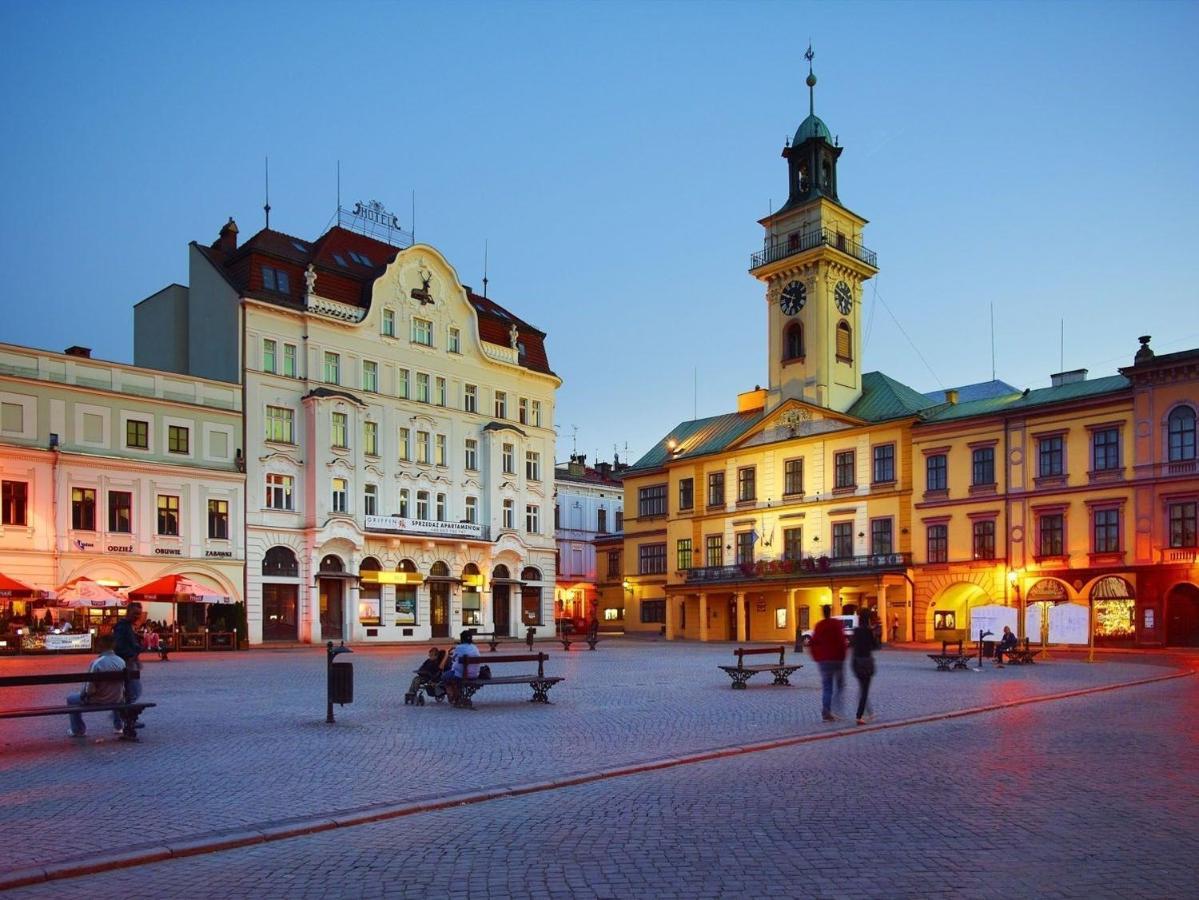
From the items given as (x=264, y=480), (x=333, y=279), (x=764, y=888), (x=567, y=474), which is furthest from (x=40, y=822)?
(x=567, y=474)

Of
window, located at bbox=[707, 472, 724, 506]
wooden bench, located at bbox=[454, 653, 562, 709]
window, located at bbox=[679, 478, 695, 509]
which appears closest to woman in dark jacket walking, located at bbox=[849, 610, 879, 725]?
wooden bench, located at bbox=[454, 653, 562, 709]

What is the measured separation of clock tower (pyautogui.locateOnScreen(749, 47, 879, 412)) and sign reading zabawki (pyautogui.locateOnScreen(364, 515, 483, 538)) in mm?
18221

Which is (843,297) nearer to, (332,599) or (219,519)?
(332,599)

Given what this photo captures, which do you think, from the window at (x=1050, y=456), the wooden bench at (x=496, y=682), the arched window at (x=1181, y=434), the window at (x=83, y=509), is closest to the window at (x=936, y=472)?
the window at (x=1050, y=456)

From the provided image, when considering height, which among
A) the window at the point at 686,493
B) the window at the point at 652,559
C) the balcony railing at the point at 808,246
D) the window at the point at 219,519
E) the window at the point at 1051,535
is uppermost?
the balcony railing at the point at 808,246

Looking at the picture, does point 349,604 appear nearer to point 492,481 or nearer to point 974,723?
point 492,481

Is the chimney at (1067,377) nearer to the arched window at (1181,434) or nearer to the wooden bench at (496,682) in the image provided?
the arched window at (1181,434)

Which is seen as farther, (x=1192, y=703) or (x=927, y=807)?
(x=1192, y=703)

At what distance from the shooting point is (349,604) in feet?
168

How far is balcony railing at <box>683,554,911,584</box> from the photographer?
51.7 metres

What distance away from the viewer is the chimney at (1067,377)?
169 feet

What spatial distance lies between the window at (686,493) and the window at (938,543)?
15.9 metres

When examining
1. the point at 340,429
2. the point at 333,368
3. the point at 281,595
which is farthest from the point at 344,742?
the point at 333,368

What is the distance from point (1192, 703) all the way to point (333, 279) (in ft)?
142
